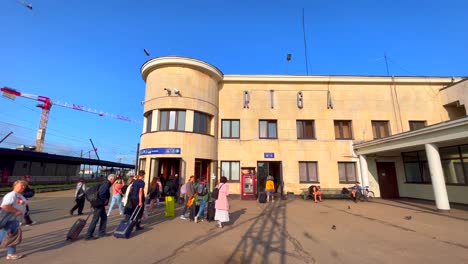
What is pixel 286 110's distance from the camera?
18.4m

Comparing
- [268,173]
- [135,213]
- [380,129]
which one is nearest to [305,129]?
[268,173]

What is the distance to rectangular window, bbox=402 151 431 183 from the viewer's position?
14.8 m

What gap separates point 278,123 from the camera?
18125 millimetres

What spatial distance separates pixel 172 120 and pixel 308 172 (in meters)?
11.2

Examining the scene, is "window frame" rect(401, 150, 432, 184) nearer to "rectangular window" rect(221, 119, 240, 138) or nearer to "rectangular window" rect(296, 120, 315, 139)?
"rectangular window" rect(296, 120, 315, 139)

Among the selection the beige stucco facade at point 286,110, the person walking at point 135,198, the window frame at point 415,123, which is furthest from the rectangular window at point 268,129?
the person walking at point 135,198

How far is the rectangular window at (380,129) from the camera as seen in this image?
18.2 metres

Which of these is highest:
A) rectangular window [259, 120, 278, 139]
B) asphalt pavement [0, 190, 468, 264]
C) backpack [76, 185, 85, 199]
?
rectangular window [259, 120, 278, 139]

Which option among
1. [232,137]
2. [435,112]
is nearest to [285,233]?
[232,137]

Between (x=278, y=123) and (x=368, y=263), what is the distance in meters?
14.1

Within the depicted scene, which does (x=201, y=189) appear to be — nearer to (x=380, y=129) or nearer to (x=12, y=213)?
(x=12, y=213)

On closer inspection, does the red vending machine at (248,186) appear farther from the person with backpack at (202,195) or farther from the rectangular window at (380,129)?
the rectangular window at (380,129)

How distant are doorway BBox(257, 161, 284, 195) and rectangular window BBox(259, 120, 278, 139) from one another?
2.21 meters

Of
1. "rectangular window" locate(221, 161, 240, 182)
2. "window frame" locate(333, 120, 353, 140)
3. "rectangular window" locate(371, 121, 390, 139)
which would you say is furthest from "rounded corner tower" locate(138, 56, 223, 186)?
"rectangular window" locate(371, 121, 390, 139)
